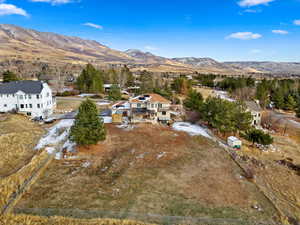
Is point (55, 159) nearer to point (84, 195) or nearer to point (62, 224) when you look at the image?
point (84, 195)

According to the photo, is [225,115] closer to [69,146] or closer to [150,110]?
[150,110]

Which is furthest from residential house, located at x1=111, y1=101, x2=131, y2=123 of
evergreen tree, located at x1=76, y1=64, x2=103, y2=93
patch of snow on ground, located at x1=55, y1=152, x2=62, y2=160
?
evergreen tree, located at x1=76, y1=64, x2=103, y2=93

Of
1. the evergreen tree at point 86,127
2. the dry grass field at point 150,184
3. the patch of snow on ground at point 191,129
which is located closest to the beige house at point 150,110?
the patch of snow on ground at point 191,129

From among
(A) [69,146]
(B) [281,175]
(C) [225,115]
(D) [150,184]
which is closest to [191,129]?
(C) [225,115]

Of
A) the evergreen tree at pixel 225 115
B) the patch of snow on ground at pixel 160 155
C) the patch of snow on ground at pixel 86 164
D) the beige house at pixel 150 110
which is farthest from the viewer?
the beige house at pixel 150 110

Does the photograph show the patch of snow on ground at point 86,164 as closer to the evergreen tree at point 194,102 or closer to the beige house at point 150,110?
the beige house at point 150,110

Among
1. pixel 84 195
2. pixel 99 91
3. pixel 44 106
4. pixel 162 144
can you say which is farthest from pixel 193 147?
pixel 99 91
